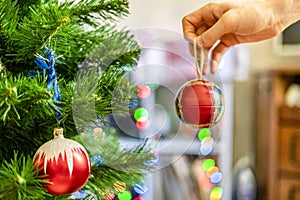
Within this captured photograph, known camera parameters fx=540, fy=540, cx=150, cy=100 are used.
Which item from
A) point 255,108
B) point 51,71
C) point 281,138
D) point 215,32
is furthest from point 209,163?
point 51,71

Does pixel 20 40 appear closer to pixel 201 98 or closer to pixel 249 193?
pixel 201 98

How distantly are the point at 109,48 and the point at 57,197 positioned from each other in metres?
0.17

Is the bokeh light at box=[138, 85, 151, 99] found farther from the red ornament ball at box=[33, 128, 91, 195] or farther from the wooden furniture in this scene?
the wooden furniture

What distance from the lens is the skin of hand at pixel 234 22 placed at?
2.28ft

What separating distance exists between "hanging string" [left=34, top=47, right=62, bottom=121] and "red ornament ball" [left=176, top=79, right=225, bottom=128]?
0.50ft

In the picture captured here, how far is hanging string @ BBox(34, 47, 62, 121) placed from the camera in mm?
517

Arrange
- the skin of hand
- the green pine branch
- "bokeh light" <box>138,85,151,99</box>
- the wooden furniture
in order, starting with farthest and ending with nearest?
1. the wooden furniture
2. the skin of hand
3. "bokeh light" <box>138,85,151,99</box>
4. the green pine branch

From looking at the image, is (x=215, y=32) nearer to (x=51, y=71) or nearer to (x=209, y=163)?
(x=51, y=71)

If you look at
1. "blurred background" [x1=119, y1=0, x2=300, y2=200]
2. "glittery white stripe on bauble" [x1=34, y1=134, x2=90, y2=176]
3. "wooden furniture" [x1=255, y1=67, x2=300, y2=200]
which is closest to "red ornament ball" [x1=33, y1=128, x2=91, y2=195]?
"glittery white stripe on bauble" [x1=34, y1=134, x2=90, y2=176]

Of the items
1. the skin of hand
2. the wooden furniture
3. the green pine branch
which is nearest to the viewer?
the green pine branch

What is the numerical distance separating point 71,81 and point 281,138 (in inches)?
77.0

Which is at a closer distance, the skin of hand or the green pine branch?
the green pine branch

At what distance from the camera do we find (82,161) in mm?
509

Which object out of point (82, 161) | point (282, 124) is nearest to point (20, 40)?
point (82, 161)
